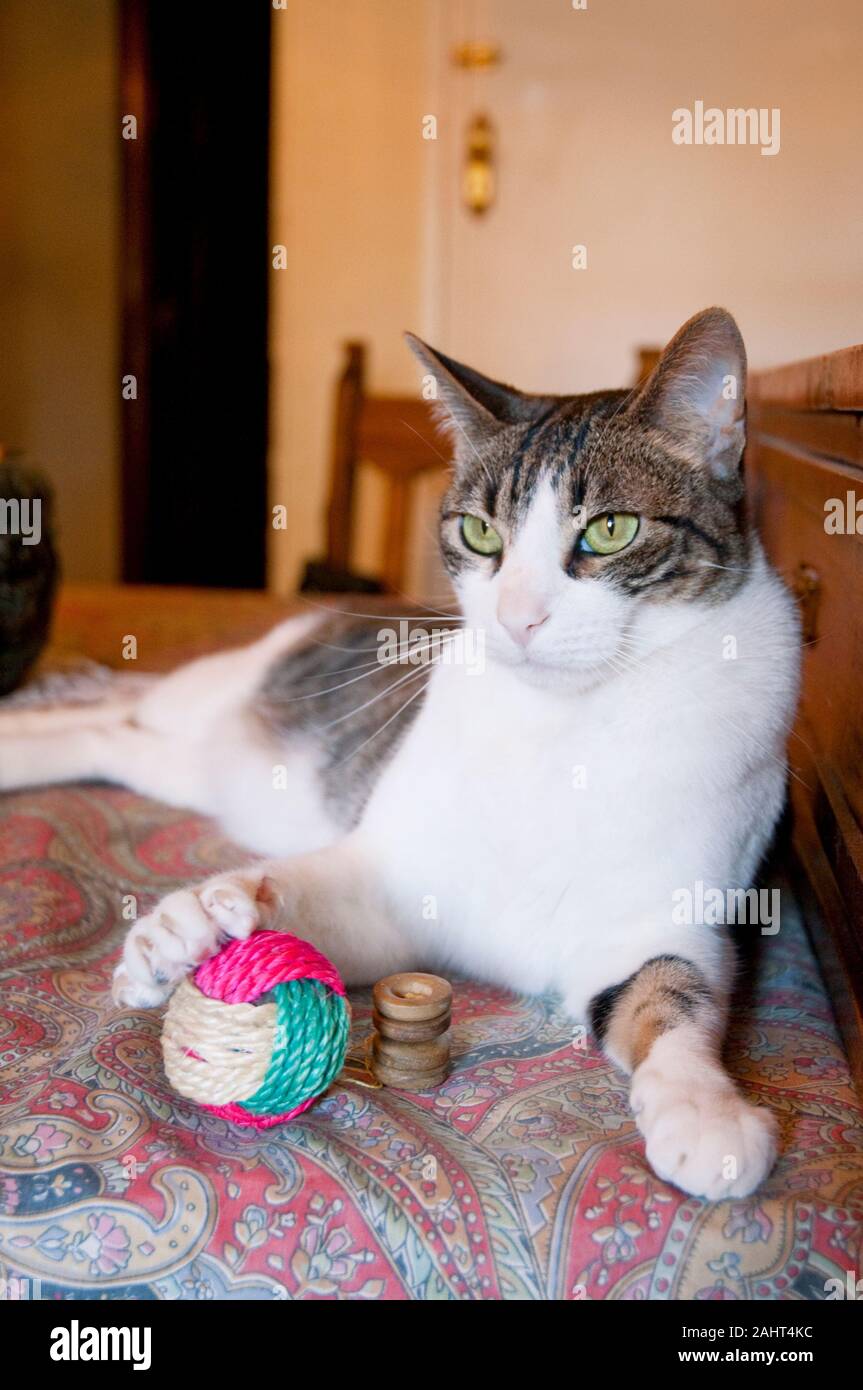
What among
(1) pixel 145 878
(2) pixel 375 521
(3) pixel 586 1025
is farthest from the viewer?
(2) pixel 375 521

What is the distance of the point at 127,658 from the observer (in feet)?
7.94

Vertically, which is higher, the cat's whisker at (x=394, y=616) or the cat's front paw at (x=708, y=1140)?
the cat's whisker at (x=394, y=616)

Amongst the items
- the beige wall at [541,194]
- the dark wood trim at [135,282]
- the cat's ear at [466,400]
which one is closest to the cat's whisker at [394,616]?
the cat's ear at [466,400]

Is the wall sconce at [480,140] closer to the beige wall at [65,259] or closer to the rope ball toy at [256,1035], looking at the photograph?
the beige wall at [65,259]

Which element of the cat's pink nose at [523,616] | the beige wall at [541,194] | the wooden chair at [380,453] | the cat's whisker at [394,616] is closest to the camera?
the cat's pink nose at [523,616]

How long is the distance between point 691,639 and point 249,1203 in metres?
0.66

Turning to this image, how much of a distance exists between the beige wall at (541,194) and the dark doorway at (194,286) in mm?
114

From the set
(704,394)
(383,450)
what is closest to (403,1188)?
(704,394)

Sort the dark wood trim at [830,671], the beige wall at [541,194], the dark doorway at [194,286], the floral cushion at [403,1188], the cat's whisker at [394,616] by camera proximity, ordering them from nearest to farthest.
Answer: the floral cushion at [403,1188], the dark wood trim at [830,671], the cat's whisker at [394,616], the beige wall at [541,194], the dark doorway at [194,286]

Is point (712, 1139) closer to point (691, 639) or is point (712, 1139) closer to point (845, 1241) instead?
point (845, 1241)

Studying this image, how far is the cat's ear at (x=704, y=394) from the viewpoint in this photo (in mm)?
1117

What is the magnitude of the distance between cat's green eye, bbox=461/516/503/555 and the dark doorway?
3.53 meters

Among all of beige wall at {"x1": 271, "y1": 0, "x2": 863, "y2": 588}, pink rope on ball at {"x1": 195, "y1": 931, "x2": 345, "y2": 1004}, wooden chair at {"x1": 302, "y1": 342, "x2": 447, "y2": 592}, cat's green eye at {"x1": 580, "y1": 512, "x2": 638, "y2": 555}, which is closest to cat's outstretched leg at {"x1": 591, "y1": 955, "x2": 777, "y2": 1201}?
pink rope on ball at {"x1": 195, "y1": 931, "x2": 345, "y2": 1004}
